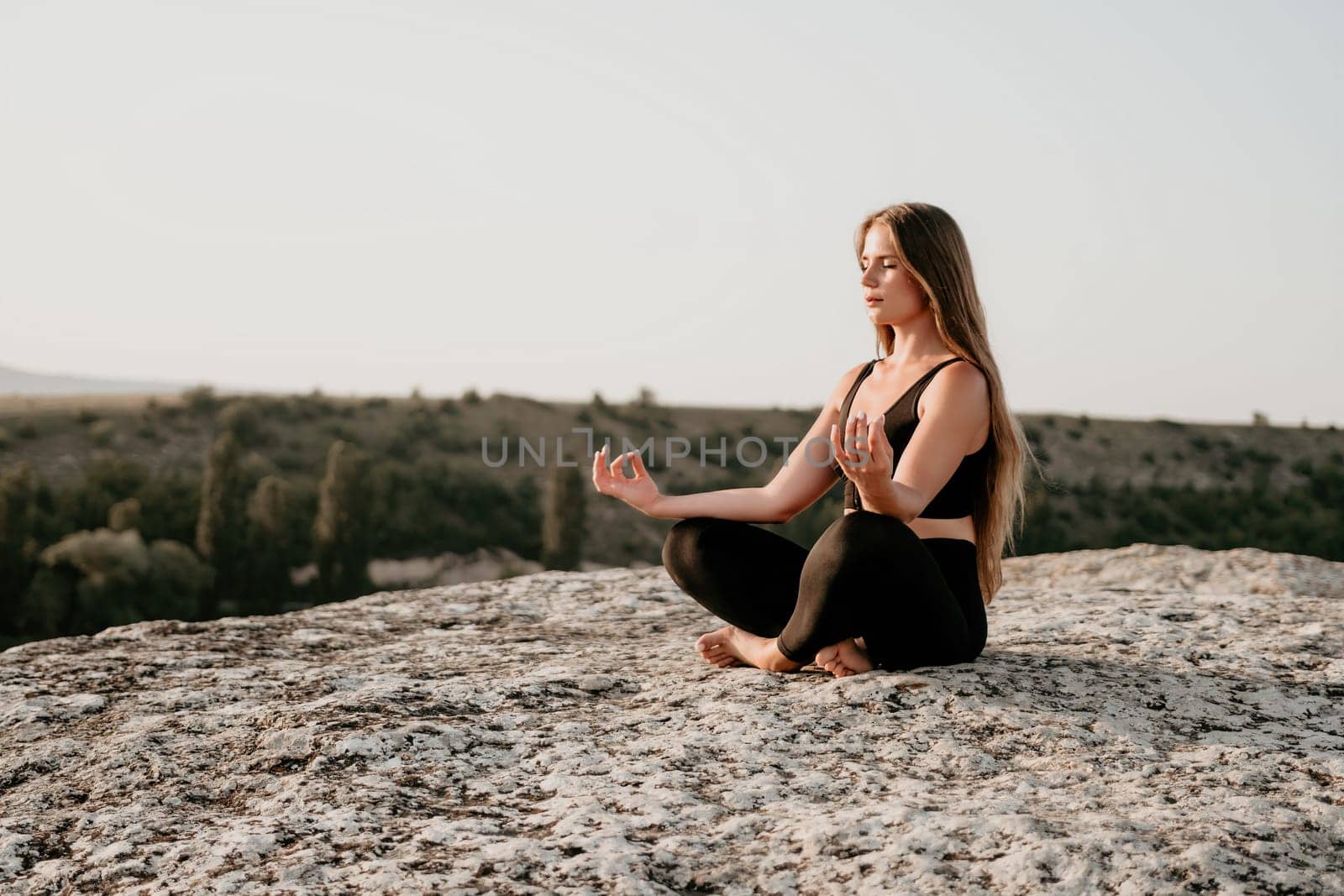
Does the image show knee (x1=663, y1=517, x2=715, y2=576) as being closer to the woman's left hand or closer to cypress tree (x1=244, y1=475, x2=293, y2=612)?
the woman's left hand

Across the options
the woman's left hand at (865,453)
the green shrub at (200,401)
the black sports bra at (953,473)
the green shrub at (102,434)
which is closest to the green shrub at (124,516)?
the green shrub at (102,434)

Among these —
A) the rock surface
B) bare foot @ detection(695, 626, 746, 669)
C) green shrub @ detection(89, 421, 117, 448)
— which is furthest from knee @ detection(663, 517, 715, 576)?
green shrub @ detection(89, 421, 117, 448)

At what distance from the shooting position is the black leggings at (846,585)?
3227 mm

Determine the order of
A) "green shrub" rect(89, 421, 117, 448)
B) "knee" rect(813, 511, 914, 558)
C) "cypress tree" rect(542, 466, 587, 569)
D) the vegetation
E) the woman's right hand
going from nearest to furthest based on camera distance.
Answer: "knee" rect(813, 511, 914, 558), the woman's right hand, the vegetation, "cypress tree" rect(542, 466, 587, 569), "green shrub" rect(89, 421, 117, 448)

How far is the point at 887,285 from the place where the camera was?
3730 millimetres

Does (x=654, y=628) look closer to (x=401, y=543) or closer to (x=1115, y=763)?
(x=1115, y=763)

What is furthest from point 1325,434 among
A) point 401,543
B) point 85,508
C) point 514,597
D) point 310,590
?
point 514,597

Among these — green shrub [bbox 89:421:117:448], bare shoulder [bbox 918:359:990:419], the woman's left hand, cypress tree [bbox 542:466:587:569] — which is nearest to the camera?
the woman's left hand

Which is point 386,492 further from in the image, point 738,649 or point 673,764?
point 673,764

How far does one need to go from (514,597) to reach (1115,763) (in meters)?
3.37

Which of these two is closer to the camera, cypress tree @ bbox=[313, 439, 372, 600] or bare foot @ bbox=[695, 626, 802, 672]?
bare foot @ bbox=[695, 626, 802, 672]

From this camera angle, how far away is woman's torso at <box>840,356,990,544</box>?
11.8ft

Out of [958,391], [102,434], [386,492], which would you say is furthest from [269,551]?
[958,391]

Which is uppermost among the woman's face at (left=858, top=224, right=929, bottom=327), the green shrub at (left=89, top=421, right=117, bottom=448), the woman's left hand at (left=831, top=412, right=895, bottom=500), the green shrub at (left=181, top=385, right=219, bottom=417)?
the woman's face at (left=858, top=224, right=929, bottom=327)
